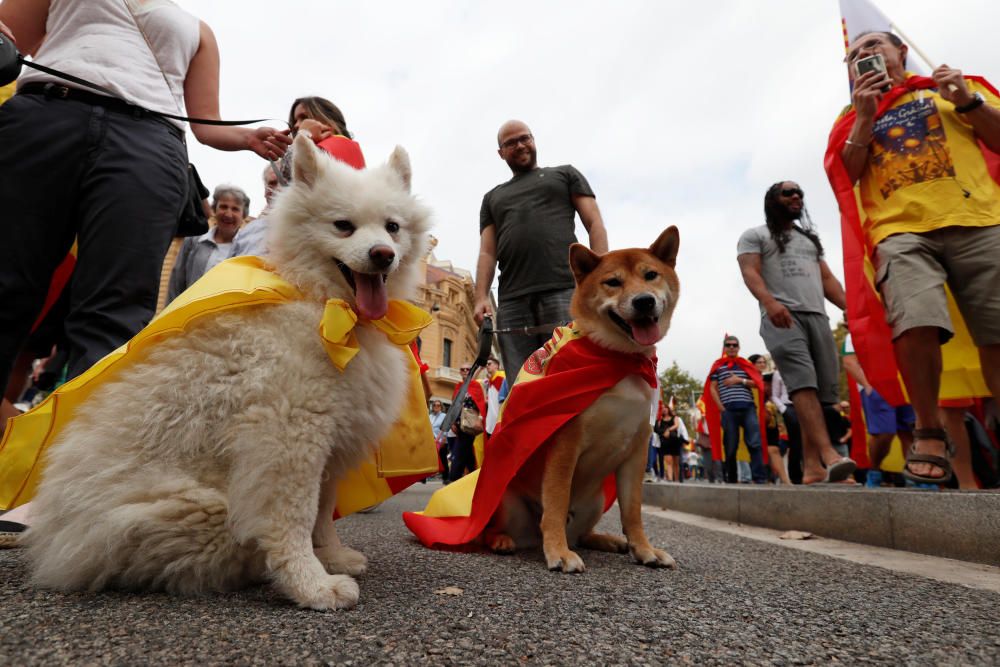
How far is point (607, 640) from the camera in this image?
1.41 meters

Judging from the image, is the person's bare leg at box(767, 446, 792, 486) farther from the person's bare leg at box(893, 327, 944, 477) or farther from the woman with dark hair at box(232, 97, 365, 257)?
the woman with dark hair at box(232, 97, 365, 257)

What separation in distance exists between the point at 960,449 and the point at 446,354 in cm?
3974

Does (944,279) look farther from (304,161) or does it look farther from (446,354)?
(446,354)

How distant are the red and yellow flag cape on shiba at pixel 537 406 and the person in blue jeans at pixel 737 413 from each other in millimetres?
6424

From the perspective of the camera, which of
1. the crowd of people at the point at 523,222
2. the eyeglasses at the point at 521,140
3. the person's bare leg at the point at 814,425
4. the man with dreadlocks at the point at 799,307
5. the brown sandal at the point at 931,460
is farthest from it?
the man with dreadlocks at the point at 799,307

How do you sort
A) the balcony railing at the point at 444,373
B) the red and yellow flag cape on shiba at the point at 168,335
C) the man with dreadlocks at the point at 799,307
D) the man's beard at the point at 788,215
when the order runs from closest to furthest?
1. the red and yellow flag cape on shiba at the point at 168,335
2. the man with dreadlocks at the point at 799,307
3. the man's beard at the point at 788,215
4. the balcony railing at the point at 444,373

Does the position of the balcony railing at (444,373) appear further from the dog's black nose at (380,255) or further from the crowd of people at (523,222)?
the dog's black nose at (380,255)

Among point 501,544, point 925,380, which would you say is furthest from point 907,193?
point 501,544

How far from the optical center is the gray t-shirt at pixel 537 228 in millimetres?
4457

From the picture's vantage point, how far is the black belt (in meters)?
2.32

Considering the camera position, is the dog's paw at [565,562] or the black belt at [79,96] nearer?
the black belt at [79,96]

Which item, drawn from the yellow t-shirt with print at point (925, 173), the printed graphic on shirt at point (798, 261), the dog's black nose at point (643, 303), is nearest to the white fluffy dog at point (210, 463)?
the dog's black nose at point (643, 303)

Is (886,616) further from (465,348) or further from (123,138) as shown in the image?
(465,348)

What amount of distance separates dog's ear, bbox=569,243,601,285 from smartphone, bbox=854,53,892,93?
2.51 m
